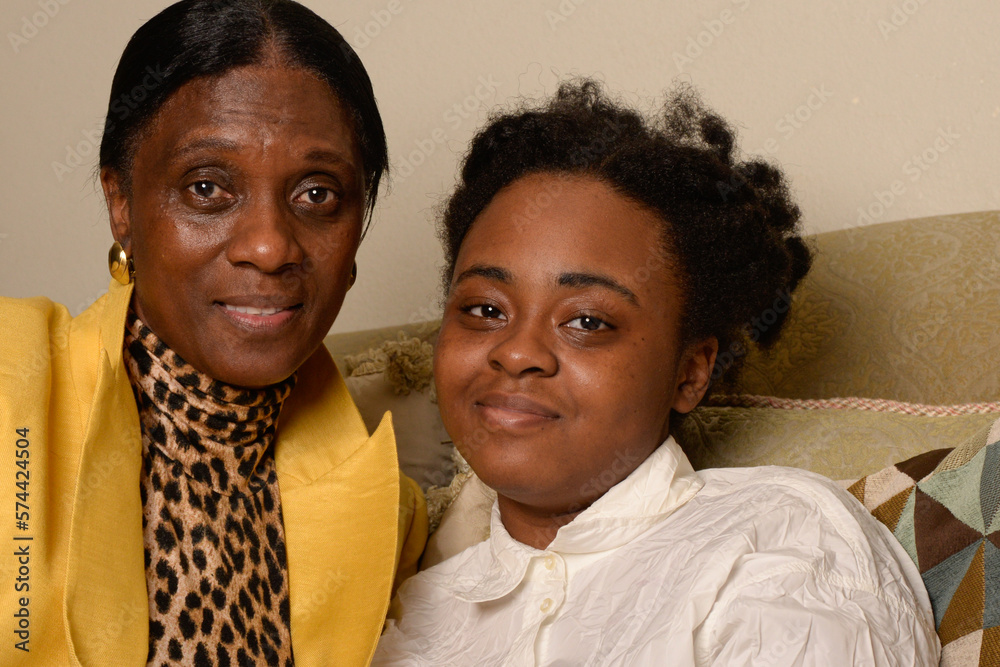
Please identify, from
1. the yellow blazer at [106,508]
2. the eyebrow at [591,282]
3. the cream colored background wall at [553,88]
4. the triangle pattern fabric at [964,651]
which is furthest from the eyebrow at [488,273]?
the cream colored background wall at [553,88]

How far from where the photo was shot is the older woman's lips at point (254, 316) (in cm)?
137

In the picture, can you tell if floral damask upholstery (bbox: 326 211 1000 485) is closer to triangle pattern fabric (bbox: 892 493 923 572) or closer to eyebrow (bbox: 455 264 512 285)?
triangle pattern fabric (bbox: 892 493 923 572)

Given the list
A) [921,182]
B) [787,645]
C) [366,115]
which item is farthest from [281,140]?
[921,182]

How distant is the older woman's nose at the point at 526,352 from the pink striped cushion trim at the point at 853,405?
641 mm

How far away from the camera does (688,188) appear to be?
1506 mm

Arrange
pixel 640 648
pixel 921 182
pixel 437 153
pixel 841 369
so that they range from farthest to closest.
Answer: pixel 437 153, pixel 921 182, pixel 841 369, pixel 640 648

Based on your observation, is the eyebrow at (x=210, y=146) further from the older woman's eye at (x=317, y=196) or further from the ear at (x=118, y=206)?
the ear at (x=118, y=206)

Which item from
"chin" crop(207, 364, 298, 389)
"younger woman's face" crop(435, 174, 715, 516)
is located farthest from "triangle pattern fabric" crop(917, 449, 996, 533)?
"chin" crop(207, 364, 298, 389)

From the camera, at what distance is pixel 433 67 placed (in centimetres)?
263

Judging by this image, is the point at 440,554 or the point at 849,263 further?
the point at 849,263

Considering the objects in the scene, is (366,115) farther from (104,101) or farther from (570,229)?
(104,101)

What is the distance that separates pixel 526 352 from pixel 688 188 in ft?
1.35

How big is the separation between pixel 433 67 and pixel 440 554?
1427 millimetres

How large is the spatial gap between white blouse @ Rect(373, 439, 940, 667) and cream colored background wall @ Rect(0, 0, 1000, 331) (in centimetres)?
113
